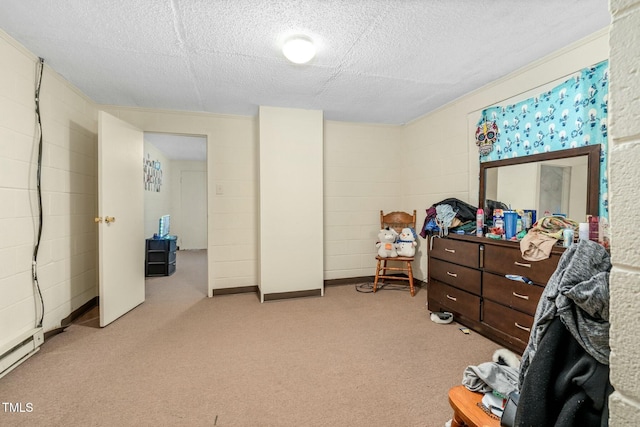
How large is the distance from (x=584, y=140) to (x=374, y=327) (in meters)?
2.17

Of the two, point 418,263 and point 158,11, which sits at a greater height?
point 158,11

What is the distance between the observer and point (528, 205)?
249 centimetres

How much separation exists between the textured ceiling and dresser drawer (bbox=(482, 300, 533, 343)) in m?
1.99

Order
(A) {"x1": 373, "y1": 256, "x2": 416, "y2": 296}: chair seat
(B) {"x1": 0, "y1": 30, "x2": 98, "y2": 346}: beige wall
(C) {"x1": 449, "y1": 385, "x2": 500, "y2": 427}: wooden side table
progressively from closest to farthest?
(C) {"x1": 449, "y1": 385, "x2": 500, "y2": 427}: wooden side table, (B) {"x1": 0, "y1": 30, "x2": 98, "y2": 346}: beige wall, (A) {"x1": 373, "y1": 256, "x2": 416, "y2": 296}: chair seat

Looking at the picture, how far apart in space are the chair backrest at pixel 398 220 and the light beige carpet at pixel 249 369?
1304 mm

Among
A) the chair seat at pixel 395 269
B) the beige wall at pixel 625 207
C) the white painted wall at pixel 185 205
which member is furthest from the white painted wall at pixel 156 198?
the beige wall at pixel 625 207

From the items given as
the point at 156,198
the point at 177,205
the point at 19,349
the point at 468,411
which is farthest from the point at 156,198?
the point at 468,411

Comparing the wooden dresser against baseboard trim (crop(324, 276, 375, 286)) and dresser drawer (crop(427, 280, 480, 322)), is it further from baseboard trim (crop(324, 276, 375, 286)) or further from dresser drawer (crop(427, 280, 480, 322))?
baseboard trim (crop(324, 276, 375, 286))

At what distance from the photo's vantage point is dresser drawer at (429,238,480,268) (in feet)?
8.07

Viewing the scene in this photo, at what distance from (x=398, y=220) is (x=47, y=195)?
3.74 meters

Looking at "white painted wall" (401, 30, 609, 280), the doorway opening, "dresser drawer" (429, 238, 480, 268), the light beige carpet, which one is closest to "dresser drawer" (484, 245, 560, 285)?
"dresser drawer" (429, 238, 480, 268)

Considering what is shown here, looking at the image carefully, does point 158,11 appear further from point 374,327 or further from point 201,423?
point 374,327

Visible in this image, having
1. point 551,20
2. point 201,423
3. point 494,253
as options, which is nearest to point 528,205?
point 494,253

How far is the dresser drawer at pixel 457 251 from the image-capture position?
2.46m
